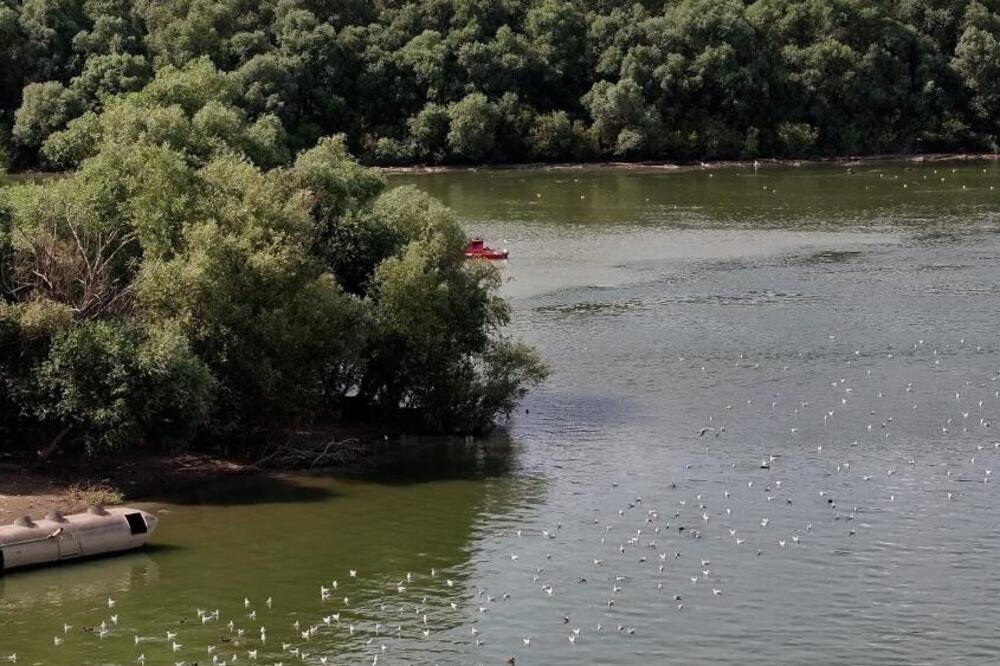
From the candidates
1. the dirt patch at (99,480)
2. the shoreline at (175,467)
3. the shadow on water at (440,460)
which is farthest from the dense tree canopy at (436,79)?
the dirt patch at (99,480)

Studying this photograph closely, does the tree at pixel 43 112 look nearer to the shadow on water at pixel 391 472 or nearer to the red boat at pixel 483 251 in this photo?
the red boat at pixel 483 251

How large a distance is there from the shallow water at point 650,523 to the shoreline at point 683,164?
88.1 m

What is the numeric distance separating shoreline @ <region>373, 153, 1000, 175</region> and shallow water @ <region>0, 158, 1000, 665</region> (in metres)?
88.1

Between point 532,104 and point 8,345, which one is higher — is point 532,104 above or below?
above

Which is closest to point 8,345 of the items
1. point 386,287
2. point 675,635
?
point 386,287

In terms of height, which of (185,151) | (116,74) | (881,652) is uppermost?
(116,74)

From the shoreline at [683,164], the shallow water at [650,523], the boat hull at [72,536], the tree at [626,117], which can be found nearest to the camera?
the shallow water at [650,523]

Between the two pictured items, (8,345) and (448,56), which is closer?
(8,345)

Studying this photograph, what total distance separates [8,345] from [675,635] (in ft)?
90.7

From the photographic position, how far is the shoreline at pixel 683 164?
189 metres

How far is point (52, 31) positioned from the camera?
186 meters

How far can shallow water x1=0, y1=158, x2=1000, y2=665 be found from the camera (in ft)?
159

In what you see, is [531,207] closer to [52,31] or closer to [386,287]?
[52,31]

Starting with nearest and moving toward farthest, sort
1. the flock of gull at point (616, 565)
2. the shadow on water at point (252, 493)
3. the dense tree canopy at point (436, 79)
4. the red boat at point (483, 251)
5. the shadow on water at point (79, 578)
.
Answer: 1. the flock of gull at point (616, 565)
2. the shadow on water at point (79, 578)
3. the shadow on water at point (252, 493)
4. the red boat at point (483, 251)
5. the dense tree canopy at point (436, 79)
